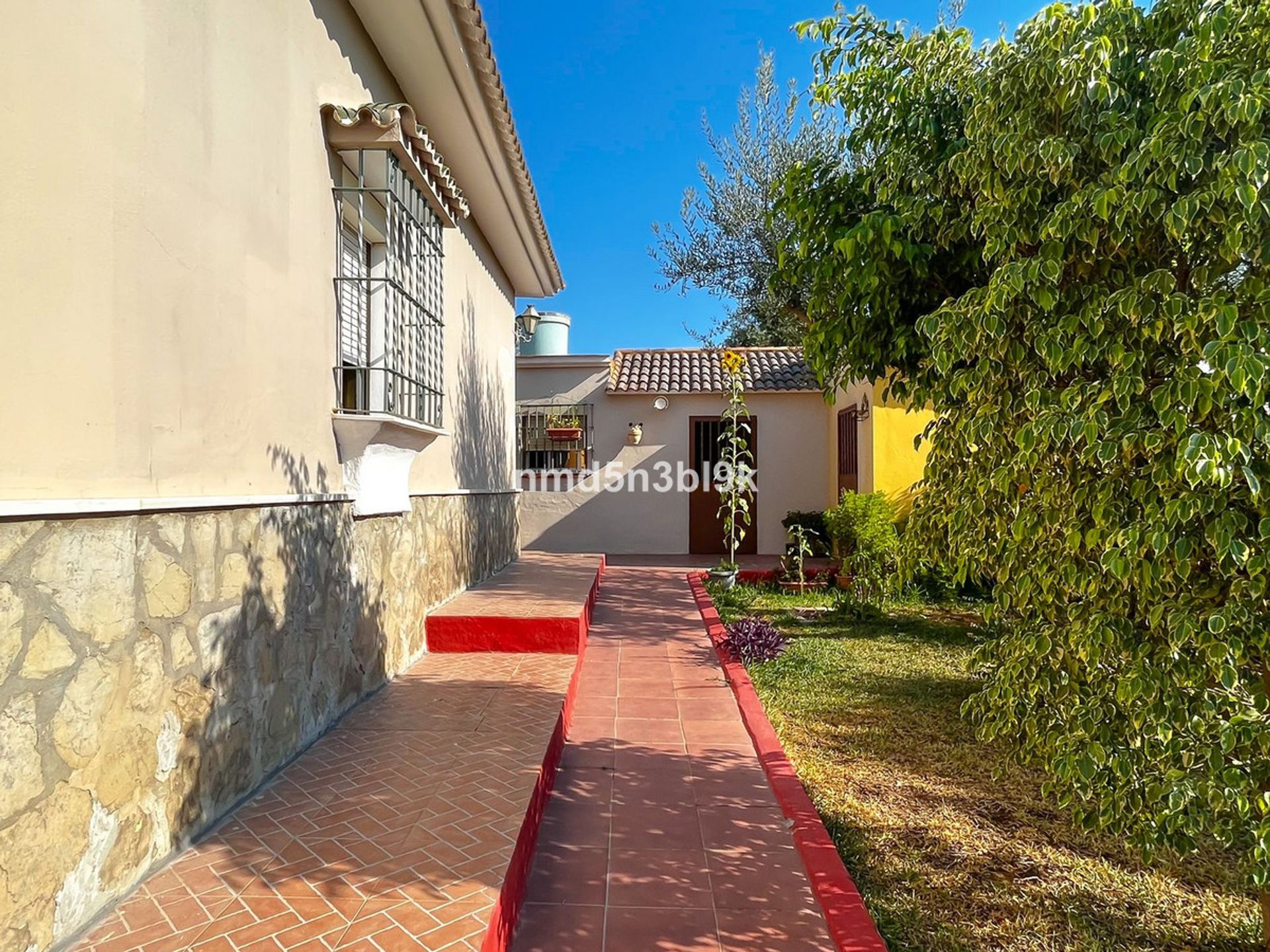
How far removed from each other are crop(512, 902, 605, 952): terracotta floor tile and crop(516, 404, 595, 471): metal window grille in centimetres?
1269

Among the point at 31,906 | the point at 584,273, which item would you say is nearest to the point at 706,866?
the point at 31,906

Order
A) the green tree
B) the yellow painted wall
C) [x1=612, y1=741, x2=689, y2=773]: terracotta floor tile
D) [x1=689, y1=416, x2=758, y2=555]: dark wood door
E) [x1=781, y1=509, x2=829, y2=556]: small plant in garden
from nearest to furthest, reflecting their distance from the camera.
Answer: [x1=612, y1=741, x2=689, y2=773]: terracotta floor tile
the yellow painted wall
[x1=781, y1=509, x2=829, y2=556]: small plant in garden
[x1=689, y1=416, x2=758, y2=555]: dark wood door
the green tree

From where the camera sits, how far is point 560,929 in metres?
2.81

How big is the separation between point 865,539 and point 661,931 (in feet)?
26.7

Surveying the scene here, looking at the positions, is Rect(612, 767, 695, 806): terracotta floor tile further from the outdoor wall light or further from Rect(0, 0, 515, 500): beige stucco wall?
the outdoor wall light

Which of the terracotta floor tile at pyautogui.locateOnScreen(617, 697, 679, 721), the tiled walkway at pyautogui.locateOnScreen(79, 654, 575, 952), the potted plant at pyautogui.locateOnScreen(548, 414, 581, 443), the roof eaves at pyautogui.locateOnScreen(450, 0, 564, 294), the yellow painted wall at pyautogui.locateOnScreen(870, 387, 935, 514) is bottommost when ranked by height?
the terracotta floor tile at pyautogui.locateOnScreen(617, 697, 679, 721)

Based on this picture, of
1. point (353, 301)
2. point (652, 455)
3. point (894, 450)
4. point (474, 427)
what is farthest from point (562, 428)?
point (353, 301)

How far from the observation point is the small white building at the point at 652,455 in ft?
49.6

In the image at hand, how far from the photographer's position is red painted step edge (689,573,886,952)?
268 cm

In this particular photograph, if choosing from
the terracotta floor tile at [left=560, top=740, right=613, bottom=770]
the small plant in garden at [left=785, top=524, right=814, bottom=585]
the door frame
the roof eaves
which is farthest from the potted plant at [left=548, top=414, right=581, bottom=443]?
the terracotta floor tile at [left=560, top=740, right=613, bottom=770]

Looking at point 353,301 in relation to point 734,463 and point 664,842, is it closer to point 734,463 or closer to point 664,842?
point 664,842

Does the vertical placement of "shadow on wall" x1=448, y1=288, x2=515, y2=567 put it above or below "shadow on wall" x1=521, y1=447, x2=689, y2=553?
above

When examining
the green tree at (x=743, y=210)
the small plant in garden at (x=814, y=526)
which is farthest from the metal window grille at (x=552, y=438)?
the green tree at (x=743, y=210)

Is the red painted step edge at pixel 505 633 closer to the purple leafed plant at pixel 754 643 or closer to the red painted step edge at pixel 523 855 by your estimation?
the red painted step edge at pixel 523 855
